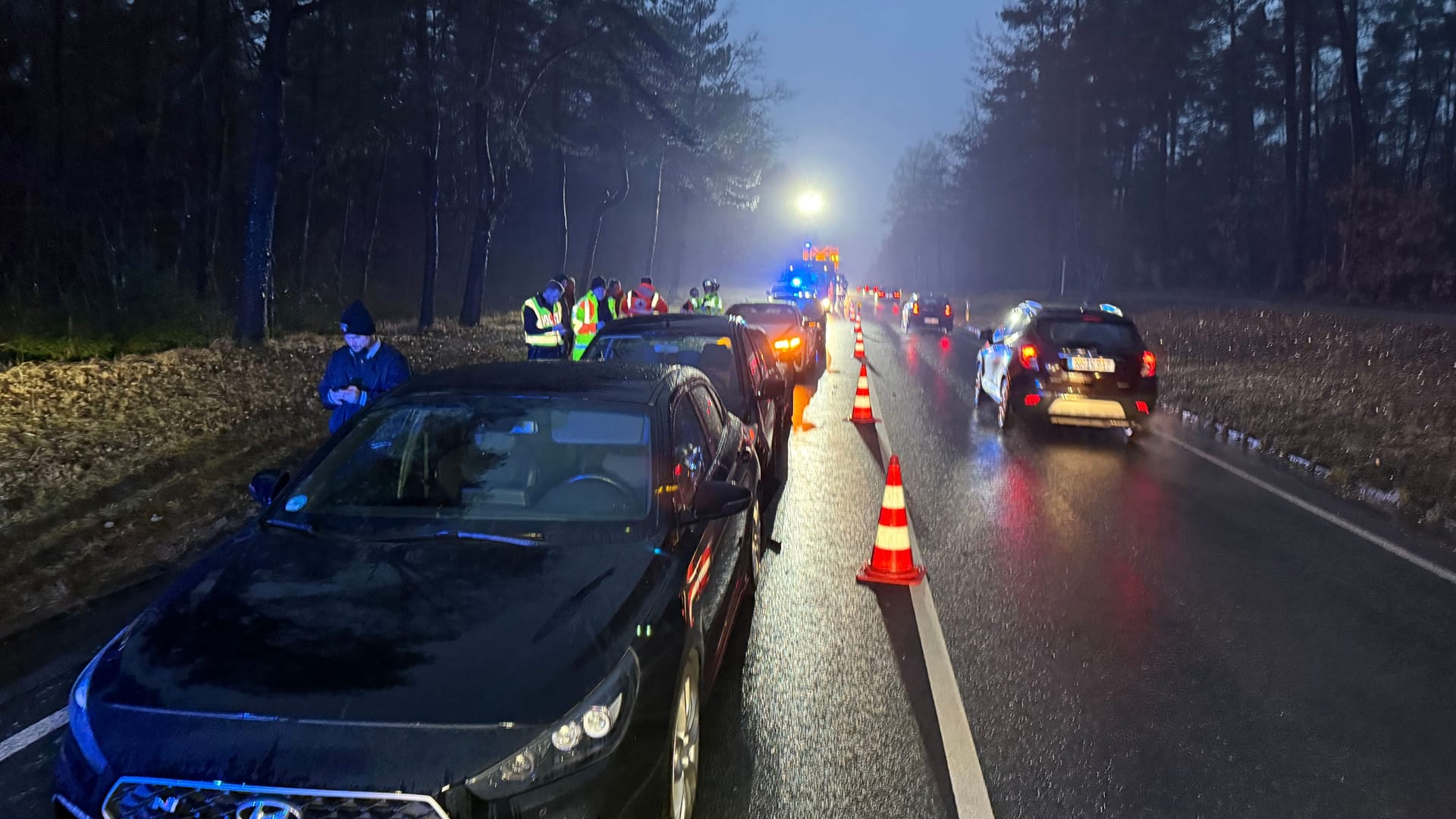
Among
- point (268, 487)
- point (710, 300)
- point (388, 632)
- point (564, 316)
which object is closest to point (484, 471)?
point (268, 487)

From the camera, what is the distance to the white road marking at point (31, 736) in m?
4.34

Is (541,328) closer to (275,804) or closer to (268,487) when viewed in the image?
(268,487)

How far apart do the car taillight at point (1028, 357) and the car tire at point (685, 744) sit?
990 cm

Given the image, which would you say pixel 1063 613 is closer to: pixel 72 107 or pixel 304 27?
pixel 72 107

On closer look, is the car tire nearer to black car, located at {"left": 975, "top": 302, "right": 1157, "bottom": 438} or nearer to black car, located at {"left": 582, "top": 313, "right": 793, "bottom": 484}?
black car, located at {"left": 582, "top": 313, "right": 793, "bottom": 484}

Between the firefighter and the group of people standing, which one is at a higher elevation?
the firefighter

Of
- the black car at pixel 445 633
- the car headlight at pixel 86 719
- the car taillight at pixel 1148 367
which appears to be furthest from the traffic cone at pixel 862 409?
the car headlight at pixel 86 719

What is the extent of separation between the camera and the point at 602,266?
69.2m

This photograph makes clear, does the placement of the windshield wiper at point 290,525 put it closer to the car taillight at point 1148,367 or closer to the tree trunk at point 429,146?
the car taillight at point 1148,367

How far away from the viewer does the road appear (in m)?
4.19

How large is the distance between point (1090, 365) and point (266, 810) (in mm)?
11627

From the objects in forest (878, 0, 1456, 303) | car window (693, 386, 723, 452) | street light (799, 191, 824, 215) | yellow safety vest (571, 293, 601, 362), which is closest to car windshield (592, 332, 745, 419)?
car window (693, 386, 723, 452)

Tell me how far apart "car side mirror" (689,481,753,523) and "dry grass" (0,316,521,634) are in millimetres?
4142

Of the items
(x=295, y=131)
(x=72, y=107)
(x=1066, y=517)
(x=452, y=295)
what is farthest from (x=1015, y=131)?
(x=1066, y=517)
